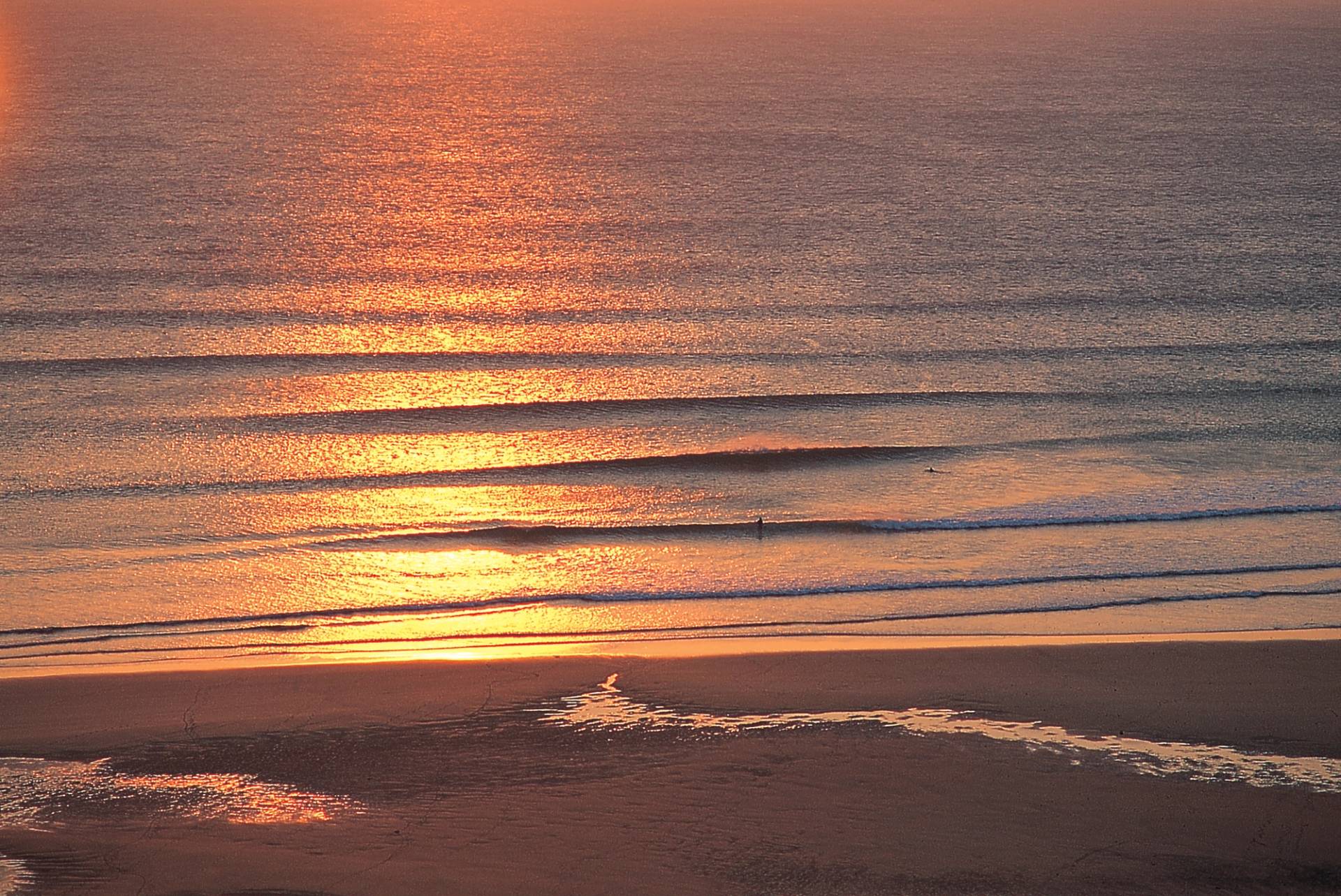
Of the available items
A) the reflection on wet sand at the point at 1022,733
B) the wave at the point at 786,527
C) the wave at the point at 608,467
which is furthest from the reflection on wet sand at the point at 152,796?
the wave at the point at 608,467

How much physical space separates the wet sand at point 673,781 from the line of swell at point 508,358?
327 inches

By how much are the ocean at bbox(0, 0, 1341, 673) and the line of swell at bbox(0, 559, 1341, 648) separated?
0.04m

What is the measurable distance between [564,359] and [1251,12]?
55.5m

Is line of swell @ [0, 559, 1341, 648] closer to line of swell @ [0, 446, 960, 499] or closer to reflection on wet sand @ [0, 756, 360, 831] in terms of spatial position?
reflection on wet sand @ [0, 756, 360, 831]

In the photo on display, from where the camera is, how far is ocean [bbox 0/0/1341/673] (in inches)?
411

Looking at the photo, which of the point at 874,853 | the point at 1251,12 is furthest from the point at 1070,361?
the point at 1251,12

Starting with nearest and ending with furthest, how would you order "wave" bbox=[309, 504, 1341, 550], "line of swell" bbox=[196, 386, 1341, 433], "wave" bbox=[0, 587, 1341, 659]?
"wave" bbox=[0, 587, 1341, 659]
"wave" bbox=[309, 504, 1341, 550]
"line of swell" bbox=[196, 386, 1341, 433]

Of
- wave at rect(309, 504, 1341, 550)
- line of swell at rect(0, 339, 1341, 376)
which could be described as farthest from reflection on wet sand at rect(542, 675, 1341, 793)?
line of swell at rect(0, 339, 1341, 376)

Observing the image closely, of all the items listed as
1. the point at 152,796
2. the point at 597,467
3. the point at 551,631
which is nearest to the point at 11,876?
the point at 152,796

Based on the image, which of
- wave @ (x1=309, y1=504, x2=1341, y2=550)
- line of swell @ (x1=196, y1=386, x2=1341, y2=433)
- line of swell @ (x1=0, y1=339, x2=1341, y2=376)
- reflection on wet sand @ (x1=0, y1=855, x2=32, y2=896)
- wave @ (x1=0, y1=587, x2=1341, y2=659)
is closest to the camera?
reflection on wet sand @ (x1=0, y1=855, x2=32, y2=896)

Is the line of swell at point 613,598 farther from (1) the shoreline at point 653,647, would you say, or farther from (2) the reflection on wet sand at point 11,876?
(2) the reflection on wet sand at point 11,876

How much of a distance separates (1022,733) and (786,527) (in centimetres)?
450

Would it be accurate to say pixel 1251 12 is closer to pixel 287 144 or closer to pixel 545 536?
pixel 287 144

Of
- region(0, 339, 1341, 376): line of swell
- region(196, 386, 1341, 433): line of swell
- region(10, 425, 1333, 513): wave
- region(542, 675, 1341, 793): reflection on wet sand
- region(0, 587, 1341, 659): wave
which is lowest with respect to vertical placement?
region(542, 675, 1341, 793): reflection on wet sand
